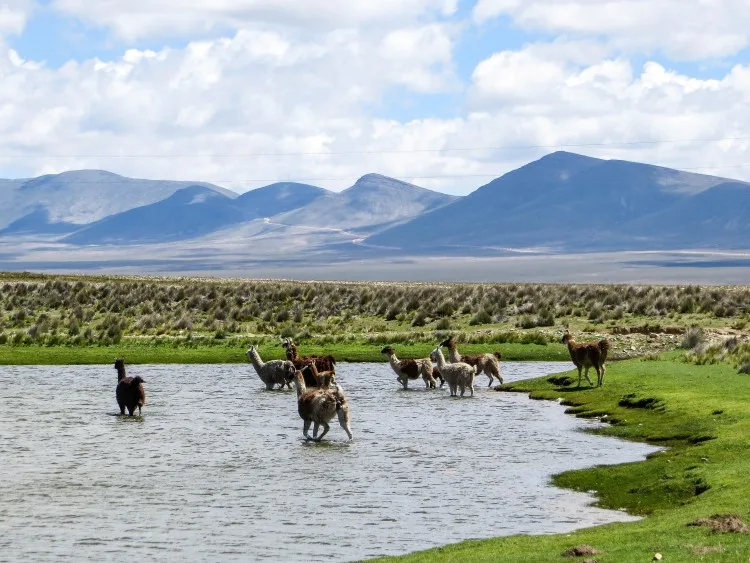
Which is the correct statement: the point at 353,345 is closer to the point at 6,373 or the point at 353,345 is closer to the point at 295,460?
the point at 6,373

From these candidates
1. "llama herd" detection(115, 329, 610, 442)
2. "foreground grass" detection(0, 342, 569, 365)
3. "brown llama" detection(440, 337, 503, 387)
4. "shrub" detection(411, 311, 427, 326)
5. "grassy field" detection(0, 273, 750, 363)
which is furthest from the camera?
"shrub" detection(411, 311, 427, 326)

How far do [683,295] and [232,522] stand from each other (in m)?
52.5

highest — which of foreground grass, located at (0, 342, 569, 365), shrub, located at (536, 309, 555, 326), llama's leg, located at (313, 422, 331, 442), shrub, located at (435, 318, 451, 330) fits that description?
shrub, located at (536, 309, 555, 326)

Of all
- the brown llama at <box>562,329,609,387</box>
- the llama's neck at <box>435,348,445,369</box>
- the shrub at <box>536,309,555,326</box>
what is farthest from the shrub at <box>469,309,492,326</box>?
the brown llama at <box>562,329,609,387</box>

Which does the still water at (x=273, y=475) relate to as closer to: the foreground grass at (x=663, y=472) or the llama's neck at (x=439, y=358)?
the foreground grass at (x=663, y=472)

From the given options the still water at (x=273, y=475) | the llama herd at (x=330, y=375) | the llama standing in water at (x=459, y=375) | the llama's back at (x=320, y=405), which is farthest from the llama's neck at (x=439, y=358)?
the llama's back at (x=320, y=405)

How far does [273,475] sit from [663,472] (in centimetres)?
643

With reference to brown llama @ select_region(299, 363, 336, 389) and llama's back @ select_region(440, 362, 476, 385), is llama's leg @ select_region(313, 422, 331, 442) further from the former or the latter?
llama's back @ select_region(440, 362, 476, 385)

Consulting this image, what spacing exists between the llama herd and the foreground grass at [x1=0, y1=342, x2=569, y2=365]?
600 centimetres

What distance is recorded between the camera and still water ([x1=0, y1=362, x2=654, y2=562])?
16125 mm

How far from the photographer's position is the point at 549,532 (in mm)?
16328

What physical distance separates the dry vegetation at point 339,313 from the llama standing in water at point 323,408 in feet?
74.0

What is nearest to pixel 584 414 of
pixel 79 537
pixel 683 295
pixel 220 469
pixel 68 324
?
pixel 220 469

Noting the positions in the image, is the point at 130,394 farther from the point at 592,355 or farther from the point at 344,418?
the point at 592,355
